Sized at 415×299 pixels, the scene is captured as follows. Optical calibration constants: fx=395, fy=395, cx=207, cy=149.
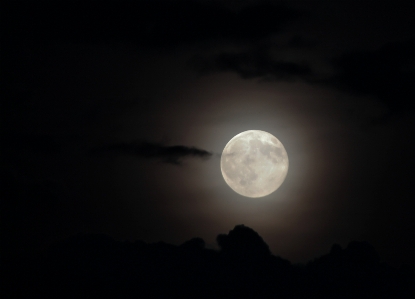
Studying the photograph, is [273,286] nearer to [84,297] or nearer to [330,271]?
[330,271]

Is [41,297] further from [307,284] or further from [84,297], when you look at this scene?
[307,284]

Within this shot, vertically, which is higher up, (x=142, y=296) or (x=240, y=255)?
(x=240, y=255)

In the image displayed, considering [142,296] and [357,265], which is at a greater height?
[357,265]

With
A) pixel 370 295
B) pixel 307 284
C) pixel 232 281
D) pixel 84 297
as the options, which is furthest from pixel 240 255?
pixel 84 297

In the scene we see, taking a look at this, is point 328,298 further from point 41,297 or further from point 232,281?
point 41,297

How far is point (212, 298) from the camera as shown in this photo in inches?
7643

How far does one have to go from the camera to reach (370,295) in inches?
7667

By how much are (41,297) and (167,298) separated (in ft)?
208

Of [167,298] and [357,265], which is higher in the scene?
[357,265]

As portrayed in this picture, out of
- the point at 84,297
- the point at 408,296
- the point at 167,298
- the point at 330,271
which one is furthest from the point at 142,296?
the point at 408,296

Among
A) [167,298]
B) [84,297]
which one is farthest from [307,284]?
[84,297]

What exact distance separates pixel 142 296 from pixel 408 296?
131 meters

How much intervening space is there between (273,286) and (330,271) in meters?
29.8

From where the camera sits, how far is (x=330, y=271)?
199 meters
